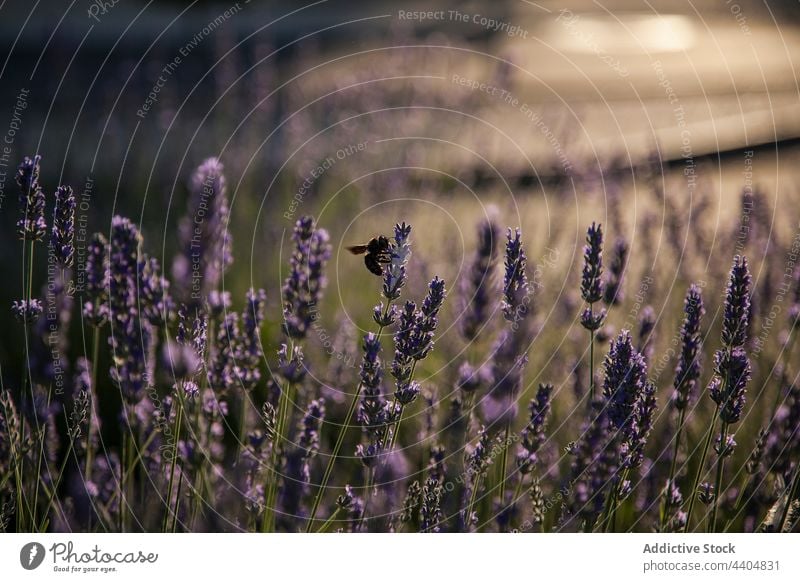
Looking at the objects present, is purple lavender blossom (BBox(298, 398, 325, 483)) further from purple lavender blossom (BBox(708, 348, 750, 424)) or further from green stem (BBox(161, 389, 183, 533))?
purple lavender blossom (BBox(708, 348, 750, 424))

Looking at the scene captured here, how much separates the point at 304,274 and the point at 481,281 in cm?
32

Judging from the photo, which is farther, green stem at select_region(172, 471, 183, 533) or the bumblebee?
the bumblebee

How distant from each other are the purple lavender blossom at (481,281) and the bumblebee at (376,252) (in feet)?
0.73

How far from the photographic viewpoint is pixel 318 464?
6.91ft

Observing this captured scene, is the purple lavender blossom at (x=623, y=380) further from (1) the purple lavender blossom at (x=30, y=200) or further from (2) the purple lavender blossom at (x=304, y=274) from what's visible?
(1) the purple lavender blossom at (x=30, y=200)

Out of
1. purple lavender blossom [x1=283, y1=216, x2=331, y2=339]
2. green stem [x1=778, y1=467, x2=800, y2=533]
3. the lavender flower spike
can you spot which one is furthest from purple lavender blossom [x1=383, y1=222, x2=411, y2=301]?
green stem [x1=778, y1=467, x2=800, y2=533]

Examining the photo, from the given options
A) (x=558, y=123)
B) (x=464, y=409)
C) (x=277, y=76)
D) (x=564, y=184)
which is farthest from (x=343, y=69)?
(x=464, y=409)

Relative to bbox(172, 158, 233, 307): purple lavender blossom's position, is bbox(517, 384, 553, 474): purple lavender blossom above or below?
below

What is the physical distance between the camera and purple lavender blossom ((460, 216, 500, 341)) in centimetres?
158

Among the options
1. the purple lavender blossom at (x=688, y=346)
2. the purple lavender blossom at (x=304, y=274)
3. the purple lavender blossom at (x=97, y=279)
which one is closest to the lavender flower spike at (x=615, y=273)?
the purple lavender blossom at (x=688, y=346)

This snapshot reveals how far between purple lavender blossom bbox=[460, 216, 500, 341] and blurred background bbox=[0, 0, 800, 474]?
2.49 feet

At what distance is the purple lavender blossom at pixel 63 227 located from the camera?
1574 millimetres

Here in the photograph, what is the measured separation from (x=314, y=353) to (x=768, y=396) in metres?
1.19
